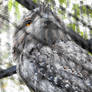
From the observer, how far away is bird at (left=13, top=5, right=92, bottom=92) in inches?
43.1

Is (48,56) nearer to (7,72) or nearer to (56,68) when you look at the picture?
(56,68)

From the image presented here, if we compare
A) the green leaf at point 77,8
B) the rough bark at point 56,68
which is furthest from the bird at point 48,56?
the green leaf at point 77,8

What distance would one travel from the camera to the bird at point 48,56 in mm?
1094

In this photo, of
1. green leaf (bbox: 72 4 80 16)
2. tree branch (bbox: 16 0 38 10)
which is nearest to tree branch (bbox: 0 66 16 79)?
tree branch (bbox: 16 0 38 10)

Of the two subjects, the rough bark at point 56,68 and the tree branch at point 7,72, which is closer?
the rough bark at point 56,68

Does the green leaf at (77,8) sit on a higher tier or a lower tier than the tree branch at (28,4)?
lower

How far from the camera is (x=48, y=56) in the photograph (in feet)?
3.93

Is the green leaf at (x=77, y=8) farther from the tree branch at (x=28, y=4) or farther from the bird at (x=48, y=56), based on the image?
the tree branch at (x=28, y=4)

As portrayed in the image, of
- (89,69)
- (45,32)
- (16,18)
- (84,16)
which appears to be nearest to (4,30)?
(16,18)

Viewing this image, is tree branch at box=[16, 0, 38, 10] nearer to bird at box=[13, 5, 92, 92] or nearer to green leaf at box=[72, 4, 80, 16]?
bird at box=[13, 5, 92, 92]

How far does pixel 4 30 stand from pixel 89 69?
86 cm

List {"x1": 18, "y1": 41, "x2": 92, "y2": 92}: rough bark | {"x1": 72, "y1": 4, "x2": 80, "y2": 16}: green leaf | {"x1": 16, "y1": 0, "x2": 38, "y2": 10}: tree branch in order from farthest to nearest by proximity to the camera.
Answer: {"x1": 72, "y1": 4, "x2": 80, "y2": 16}: green leaf
{"x1": 16, "y1": 0, "x2": 38, "y2": 10}: tree branch
{"x1": 18, "y1": 41, "x2": 92, "y2": 92}: rough bark

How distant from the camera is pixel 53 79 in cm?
111

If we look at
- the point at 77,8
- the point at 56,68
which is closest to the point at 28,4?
the point at 77,8
